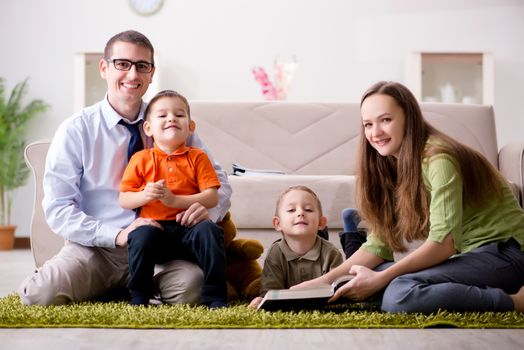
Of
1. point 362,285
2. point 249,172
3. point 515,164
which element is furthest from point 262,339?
point 515,164

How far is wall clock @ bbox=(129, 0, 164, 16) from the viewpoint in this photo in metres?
6.36

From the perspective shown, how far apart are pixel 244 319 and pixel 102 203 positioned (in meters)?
0.77

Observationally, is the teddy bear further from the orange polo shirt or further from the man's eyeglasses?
the man's eyeglasses

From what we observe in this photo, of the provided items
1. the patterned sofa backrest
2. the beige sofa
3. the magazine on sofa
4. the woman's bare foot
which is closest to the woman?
the woman's bare foot

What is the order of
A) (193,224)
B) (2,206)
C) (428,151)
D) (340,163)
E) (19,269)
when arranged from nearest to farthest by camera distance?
(428,151), (193,224), (340,163), (19,269), (2,206)

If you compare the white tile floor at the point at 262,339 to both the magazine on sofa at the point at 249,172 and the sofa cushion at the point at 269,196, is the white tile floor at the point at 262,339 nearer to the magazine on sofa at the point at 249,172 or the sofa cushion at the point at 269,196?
the sofa cushion at the point at 269,196

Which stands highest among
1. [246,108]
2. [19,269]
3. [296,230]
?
[246,108]

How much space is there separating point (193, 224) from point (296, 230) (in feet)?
1.10

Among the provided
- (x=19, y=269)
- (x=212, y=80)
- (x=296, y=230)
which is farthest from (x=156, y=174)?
(x=212, y=80)

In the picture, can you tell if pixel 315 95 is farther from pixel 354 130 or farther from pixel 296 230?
pixel 296 230

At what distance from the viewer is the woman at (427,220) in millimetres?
1975

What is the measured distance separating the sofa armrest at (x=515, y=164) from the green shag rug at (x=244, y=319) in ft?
4.89

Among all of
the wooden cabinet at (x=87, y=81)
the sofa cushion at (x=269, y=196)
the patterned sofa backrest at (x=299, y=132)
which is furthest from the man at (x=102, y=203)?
the wooden cabinet at (x=87, y=81)

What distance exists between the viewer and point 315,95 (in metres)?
6.37
